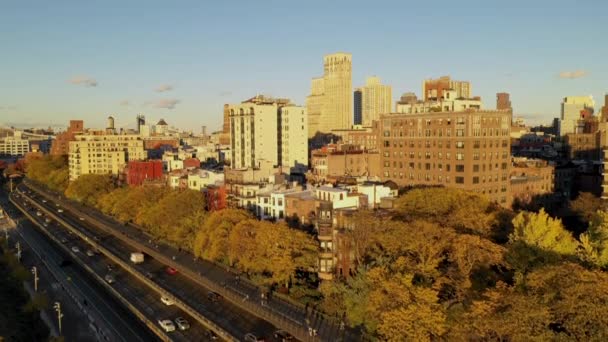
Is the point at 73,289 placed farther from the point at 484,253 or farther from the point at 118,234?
the point at 484,253

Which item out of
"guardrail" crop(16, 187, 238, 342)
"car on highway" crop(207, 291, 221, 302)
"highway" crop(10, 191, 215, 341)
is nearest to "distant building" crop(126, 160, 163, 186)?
"guardrail" crop(16, 187, 238, 342)

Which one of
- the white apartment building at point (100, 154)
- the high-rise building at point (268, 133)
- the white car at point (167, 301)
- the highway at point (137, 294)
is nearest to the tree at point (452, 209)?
the highway at point (137, 294)

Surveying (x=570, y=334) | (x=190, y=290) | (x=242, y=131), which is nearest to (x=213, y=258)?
(x=190, y=290)

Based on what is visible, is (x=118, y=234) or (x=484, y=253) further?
(x=118, y=234)

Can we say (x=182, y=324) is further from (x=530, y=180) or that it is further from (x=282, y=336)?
(x=530, y=180)

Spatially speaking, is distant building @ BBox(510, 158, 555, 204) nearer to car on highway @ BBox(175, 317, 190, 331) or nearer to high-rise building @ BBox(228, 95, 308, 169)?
high-rise building @ BBox(228, 95, 308, 169)

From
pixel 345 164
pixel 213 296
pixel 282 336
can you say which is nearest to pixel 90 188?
pixel 345 164
